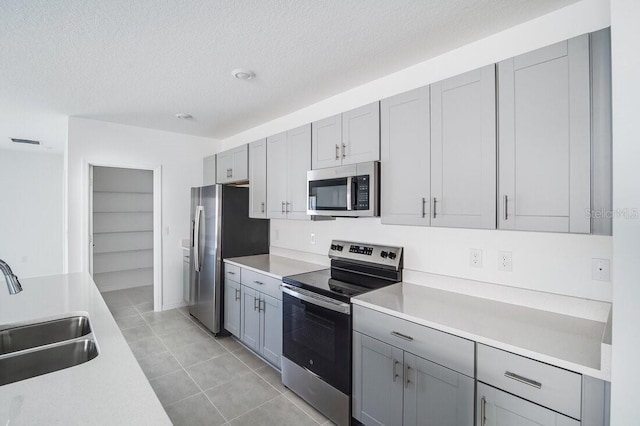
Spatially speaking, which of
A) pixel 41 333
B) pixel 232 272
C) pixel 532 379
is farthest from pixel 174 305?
pixel 532 379

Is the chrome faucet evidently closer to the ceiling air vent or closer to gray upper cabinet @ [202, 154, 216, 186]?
gray upper cabinet @ [202, 154, 216, 186]

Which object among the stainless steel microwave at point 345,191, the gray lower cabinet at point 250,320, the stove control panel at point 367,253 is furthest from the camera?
the gray lower cabinet at point 250,320

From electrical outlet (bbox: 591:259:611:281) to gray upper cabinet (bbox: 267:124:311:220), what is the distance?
1.96 m

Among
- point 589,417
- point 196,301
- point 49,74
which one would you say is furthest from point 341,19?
point 196,301

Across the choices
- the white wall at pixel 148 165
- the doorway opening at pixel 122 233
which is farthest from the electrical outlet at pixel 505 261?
the doorway opening at pixel 122 233

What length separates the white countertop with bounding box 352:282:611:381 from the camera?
120 centimetres

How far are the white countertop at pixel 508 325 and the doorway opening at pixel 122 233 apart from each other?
4.57 m

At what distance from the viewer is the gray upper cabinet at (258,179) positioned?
129 inches

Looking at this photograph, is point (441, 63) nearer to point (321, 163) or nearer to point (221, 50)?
point (321, 163)

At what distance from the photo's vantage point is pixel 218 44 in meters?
1.99

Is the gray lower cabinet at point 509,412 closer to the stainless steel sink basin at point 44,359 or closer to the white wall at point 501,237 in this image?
the white wall at point 501,237

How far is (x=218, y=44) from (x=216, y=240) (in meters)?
2.10

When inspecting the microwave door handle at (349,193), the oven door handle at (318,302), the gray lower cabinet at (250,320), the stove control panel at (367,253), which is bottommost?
the gray lower cabinet at (250,320)

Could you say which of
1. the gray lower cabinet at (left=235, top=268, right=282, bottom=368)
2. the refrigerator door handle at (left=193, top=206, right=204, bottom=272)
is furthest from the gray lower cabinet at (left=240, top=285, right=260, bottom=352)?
the refrigerator door handle at (left=193, top=206, right=204, bottom=272)
